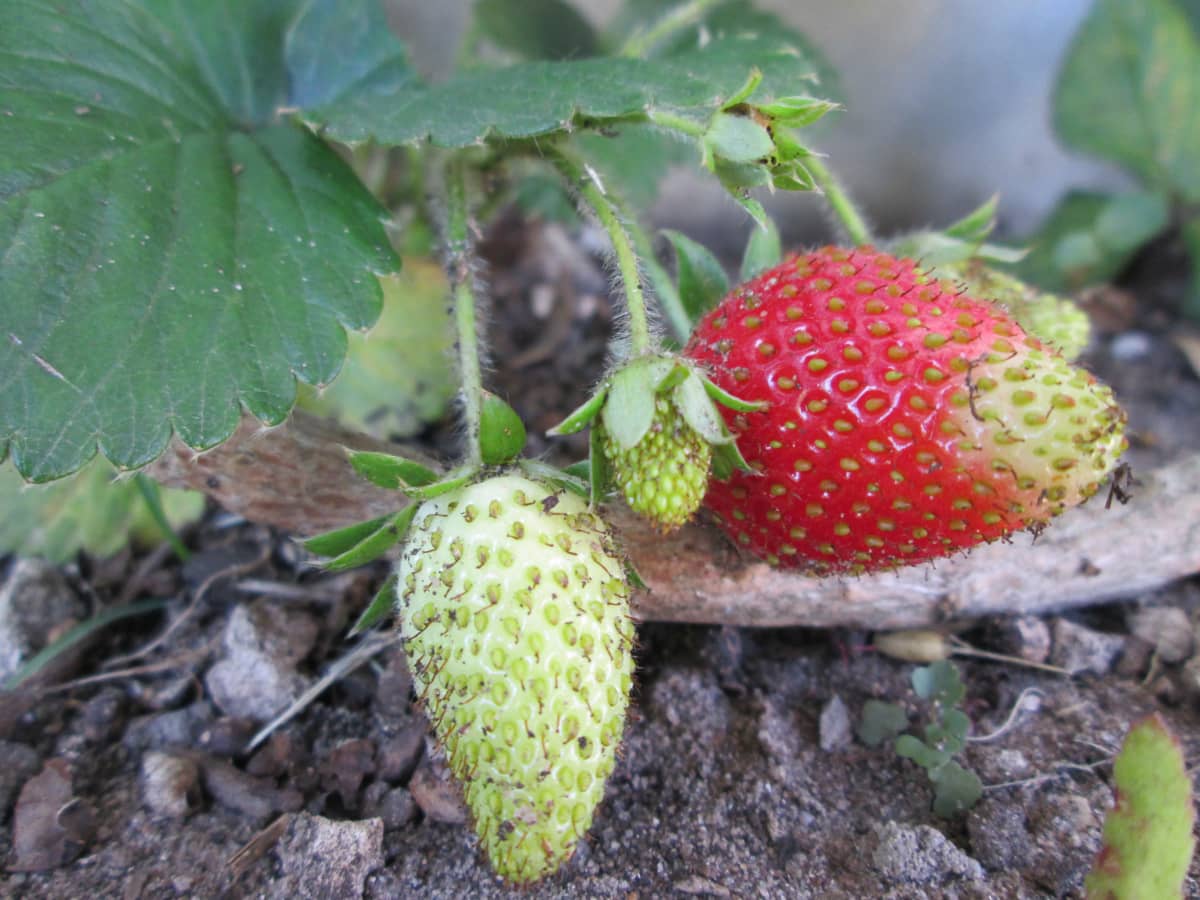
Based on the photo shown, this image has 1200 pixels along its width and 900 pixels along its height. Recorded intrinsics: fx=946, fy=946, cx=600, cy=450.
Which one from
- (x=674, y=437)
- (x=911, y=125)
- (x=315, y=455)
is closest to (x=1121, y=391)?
(x=911, y=125)

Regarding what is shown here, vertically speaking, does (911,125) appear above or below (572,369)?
above

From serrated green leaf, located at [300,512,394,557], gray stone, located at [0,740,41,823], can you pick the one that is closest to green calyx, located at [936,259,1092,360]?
serrated green leaf, located at [300,512,394,557]

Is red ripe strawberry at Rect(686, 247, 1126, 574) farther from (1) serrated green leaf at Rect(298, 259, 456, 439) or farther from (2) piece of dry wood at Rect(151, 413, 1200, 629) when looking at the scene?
(1) serrated green leaf at Rect(298, 259, 456, 439)

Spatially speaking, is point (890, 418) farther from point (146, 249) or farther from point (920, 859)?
point (146, 249)

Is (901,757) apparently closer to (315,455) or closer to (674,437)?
(674,437)

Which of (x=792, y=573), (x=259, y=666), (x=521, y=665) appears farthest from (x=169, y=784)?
(x=792, y=573)

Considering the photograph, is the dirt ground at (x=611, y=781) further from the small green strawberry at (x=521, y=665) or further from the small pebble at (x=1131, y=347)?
the small pebble at (x=1131, y=347)
